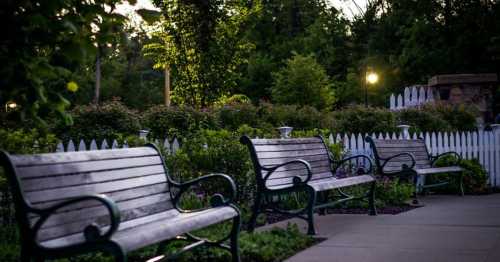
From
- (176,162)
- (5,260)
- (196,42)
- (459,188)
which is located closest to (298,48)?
(196,42)

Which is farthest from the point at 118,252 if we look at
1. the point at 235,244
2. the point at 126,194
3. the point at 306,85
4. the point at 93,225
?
the point at 306,85

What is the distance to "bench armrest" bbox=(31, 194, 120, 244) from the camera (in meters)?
3.72

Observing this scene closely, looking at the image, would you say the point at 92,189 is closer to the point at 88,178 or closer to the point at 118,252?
the point at 88,178

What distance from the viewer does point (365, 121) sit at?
14.9 metres

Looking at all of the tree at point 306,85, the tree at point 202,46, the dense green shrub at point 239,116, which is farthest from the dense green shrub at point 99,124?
the tree at point 306,85

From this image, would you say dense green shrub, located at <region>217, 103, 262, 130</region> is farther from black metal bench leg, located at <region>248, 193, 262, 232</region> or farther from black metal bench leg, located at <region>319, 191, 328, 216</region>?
black metal bench leg, located at <region>248, 193, 262, 232</region>

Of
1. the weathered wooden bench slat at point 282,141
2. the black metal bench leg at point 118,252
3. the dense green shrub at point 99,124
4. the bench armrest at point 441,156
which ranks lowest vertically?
the black metal bench leg at point 118,252

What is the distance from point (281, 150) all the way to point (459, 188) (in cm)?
539

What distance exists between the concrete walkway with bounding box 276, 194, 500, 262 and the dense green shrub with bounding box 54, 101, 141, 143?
628cm

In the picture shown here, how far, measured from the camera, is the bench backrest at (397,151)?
1063cm

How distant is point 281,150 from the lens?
7.85 meters

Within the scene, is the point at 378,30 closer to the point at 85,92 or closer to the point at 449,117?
the point at 449,117

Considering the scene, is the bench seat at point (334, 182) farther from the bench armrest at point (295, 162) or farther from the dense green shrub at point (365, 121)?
the dense green shrub at point (365, 121)

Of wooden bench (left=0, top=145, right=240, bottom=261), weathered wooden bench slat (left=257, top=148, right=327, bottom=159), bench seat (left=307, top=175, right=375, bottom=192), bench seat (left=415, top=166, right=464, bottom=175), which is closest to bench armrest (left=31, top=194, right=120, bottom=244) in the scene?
wooden bench (left=0, top=145, right=240, bottom=261)
